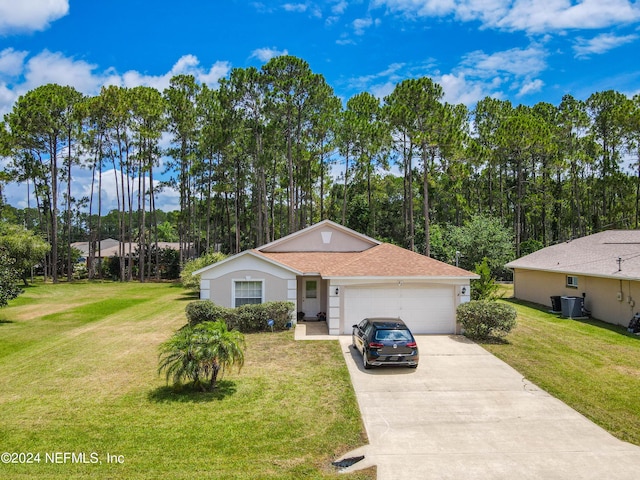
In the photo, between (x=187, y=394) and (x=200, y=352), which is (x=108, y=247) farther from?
(x=200, y=352)

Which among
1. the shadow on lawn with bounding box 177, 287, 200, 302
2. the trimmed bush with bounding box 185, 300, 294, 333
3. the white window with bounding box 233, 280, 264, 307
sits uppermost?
the white window with bounding box 233, 280, 264, 307

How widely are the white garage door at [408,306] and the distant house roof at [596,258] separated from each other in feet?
25.4

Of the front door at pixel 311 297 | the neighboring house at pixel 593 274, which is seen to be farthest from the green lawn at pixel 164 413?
the neighboring house at pixel 593 274

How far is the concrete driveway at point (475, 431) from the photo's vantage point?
23.5 ft

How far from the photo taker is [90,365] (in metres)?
13.5

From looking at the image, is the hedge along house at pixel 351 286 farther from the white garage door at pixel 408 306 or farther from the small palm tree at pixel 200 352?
the small palm tree at pixel 200 352

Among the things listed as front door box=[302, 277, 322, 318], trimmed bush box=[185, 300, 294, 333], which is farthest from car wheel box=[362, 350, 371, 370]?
front door box=[302, 277, 322, 318]

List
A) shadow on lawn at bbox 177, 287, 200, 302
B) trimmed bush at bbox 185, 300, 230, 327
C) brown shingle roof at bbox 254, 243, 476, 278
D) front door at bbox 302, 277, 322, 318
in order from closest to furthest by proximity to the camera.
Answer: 1. brown shingle roof at bbox 254, 243, 476, 278
2. trimmed bush at bbox 185, 300, 230, 327
3. front door at bbox 302, 277, 322, 318
4. shadow on lawn at bbox 177, 287, 200, 302

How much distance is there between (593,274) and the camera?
1962 centimetres

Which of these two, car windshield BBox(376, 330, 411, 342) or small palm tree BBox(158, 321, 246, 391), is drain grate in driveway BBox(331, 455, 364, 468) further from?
car windshield BBox(376, 330, 411, 342)

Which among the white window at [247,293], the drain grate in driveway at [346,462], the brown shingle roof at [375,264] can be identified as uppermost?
the brown shingle roof at [375,264]

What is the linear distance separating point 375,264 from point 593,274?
10.4 meters

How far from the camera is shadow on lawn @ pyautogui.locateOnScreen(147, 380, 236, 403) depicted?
10.2 metres

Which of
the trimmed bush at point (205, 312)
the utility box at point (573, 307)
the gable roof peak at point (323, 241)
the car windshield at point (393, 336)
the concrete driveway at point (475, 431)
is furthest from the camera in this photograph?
the gable roof peak at point (323, 241)
